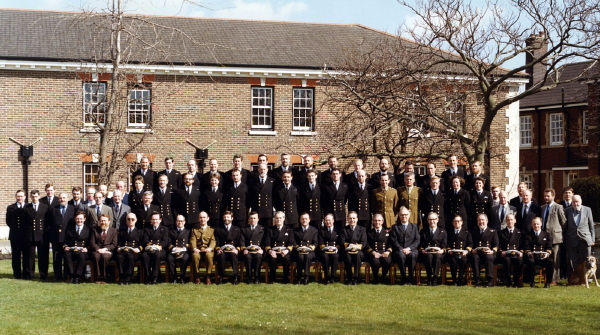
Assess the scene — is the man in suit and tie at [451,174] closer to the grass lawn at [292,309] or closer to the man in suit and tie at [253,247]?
the grass lawn at [292,309]

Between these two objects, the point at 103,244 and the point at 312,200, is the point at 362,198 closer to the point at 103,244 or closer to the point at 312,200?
the point at 312,200

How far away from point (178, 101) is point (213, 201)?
41.6ft

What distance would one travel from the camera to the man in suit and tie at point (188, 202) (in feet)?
53.3

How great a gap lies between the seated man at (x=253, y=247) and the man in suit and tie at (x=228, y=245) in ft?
0.42

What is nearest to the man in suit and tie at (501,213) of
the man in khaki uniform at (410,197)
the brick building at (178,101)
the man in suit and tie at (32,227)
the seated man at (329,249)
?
the man in khaki uniform at (410,197)

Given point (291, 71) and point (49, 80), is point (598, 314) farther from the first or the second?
point (49, 80)

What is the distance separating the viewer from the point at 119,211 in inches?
640

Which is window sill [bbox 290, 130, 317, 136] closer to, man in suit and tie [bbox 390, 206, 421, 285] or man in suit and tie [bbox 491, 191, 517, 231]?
man in suit and tie [bbox 491, 191, 517, 231]

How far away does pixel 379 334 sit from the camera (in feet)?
34.0

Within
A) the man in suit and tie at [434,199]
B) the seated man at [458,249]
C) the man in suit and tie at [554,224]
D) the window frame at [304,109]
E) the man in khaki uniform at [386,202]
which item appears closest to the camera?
the seated man at [458,249]

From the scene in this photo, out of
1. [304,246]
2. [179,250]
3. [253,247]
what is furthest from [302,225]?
[179,250]

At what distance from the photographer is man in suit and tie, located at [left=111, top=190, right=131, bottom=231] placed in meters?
16.0

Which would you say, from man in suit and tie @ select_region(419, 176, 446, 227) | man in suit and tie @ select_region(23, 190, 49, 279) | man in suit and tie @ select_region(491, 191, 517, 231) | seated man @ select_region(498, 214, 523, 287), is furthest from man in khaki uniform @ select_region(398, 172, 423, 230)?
man in suit and tie @ select_region(23, 190, 49, 279)

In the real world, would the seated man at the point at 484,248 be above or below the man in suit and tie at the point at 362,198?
below
